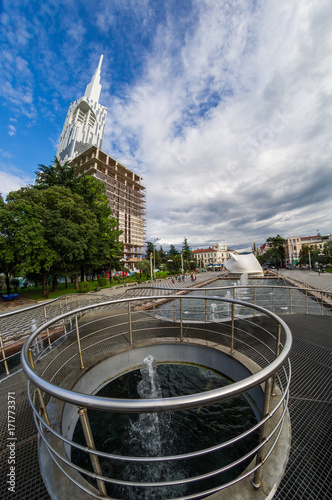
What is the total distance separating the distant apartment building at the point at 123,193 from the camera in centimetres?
6003

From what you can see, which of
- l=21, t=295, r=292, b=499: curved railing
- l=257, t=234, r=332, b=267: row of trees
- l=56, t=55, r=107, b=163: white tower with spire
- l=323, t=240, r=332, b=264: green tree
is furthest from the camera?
l=56, t=55, r=107, b=163: white tower with spire

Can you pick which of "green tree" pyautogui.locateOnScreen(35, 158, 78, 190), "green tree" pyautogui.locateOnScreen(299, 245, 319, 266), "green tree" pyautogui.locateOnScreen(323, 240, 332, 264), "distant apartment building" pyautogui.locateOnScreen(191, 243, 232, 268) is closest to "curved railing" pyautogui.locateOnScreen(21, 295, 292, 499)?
"green tree" pyautogui.locateOnScreen(35, 158, 78, 190)

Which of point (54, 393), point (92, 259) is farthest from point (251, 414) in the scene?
point (92, 259)

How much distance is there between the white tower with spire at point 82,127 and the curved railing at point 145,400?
8575 cm

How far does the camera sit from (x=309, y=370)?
3.12 meters

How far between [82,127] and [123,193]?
40.0 metres

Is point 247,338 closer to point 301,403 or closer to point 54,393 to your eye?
point 301,403

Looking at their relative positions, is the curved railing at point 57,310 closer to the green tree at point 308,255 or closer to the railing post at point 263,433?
the railing post at point 263,433

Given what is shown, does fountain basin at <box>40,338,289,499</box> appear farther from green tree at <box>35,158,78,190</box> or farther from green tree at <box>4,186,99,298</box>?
green tree at <box>35,158,78,190</box>

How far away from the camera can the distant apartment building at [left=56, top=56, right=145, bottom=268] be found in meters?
61.4

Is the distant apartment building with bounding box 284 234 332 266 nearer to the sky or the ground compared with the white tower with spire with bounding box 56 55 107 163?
nearer to the ground

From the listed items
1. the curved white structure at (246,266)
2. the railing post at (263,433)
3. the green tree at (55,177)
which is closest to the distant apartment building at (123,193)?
the green tree at (55,177)

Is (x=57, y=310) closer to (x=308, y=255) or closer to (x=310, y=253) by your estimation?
(x=310, y=253)

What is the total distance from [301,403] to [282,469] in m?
1.05
